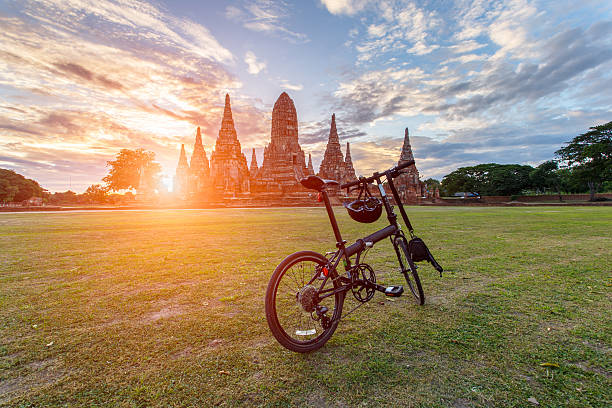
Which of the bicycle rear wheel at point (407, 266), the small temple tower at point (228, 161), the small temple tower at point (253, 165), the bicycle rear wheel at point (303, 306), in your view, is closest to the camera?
the bicycle rear wheel at point (303, 306)

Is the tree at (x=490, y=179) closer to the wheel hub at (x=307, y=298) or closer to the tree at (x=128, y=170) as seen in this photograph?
the tree at (x=128, y=170)

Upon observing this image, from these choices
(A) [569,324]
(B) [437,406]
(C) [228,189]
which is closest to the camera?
(B) [437,406]

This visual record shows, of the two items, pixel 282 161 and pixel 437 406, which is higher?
pixel 282 161

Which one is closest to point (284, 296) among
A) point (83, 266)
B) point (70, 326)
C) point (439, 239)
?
point (70, 326)

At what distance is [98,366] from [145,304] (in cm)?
Result: 135

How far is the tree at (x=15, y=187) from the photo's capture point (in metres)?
50.9

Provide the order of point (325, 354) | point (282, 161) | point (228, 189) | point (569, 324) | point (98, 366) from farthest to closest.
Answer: point (282, 161)
point (228, 189)
point (569, 324)
point (325, 354)
point (98, 366)

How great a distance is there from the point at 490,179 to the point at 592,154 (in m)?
24.7

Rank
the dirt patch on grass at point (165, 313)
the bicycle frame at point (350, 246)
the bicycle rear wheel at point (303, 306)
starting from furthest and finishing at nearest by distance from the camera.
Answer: the dirt patch on grass at point (165, 313) → the bicycle frame at point (350, 246) → the bicycle rear wheel at point (303, 306)

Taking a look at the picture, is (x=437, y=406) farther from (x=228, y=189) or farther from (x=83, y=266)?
(x=228, y=189)

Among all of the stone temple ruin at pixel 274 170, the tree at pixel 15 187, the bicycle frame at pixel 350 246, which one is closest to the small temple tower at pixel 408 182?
the stone temple ruin at pixel 274 170

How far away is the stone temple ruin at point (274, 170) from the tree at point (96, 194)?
15518 mm

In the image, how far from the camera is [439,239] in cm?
861

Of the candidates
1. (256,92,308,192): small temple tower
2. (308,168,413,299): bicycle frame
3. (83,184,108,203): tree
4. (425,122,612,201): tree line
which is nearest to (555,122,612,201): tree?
(425,122,612,201): tree line
